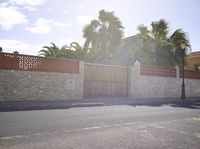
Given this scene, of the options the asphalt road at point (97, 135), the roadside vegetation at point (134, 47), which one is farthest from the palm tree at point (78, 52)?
the asphalt road at point (97, 135)

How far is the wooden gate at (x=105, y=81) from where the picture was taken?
18.8m

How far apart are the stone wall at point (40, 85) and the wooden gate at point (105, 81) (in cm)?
104

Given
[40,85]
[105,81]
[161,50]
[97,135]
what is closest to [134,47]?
[161,50]

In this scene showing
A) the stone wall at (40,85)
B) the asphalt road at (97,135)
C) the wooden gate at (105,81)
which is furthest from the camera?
the wooden gate at (105,81)

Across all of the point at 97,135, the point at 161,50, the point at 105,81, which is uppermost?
the point at 161,50

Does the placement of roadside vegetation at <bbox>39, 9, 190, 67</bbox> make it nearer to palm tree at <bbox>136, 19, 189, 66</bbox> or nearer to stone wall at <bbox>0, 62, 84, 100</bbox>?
palm tree at <bbox>136, 19, 189, 66</bbox>

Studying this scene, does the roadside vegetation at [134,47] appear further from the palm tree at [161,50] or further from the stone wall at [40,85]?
the stone wall at [40,85]

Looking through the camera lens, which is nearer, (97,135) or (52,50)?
(97,135)

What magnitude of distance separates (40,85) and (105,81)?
5806 millimetres

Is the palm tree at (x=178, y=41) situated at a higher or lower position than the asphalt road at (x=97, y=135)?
higher

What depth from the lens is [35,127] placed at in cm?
732

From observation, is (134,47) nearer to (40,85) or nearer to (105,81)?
(105,81)

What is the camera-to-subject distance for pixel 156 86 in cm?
2277

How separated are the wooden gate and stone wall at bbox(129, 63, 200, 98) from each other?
0.69 metres
